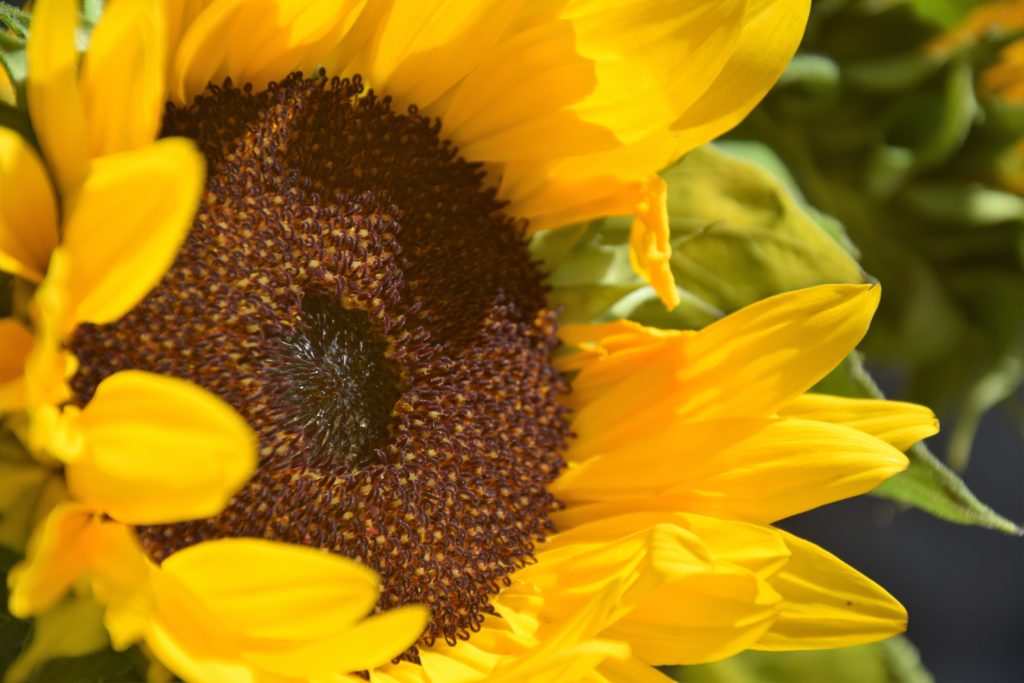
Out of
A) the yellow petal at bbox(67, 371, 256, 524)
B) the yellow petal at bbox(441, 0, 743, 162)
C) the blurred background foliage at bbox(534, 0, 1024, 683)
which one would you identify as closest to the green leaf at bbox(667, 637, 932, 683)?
the blurred background foliage at bbox(534, 0, 1024, 683)

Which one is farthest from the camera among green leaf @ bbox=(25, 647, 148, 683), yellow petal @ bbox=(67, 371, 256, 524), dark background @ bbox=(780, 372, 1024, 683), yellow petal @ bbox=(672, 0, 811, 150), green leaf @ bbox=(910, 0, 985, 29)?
dark background @ bbox=(780, 372, 1024, 683)

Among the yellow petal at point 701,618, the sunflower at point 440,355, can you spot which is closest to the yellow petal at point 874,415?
the sunflower at point 440,355

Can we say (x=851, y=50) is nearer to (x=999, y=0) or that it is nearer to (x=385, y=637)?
(x=999, y=0)

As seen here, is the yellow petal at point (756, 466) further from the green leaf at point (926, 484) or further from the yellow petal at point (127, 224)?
the yellow petal at point (127, 224)

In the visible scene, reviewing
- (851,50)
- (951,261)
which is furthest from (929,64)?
(951,261)

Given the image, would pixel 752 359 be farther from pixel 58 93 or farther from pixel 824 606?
pixel 58 93

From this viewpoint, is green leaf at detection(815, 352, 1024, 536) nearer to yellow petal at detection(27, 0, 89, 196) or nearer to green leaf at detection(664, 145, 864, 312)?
green leaf at detection(664, 145, 864, 312)

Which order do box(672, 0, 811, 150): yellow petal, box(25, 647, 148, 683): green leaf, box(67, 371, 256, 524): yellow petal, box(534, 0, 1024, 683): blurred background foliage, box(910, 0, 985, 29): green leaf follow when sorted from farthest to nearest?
box(910, 0, 985, 29): green leaf
box(534, 0, 1024, 683): blurred background foliage
box(672, 0, 811, 150): yellow petal
box(25, 647, 148, 683): green leaf
box(67, 371, 256, 524): yellow petal
